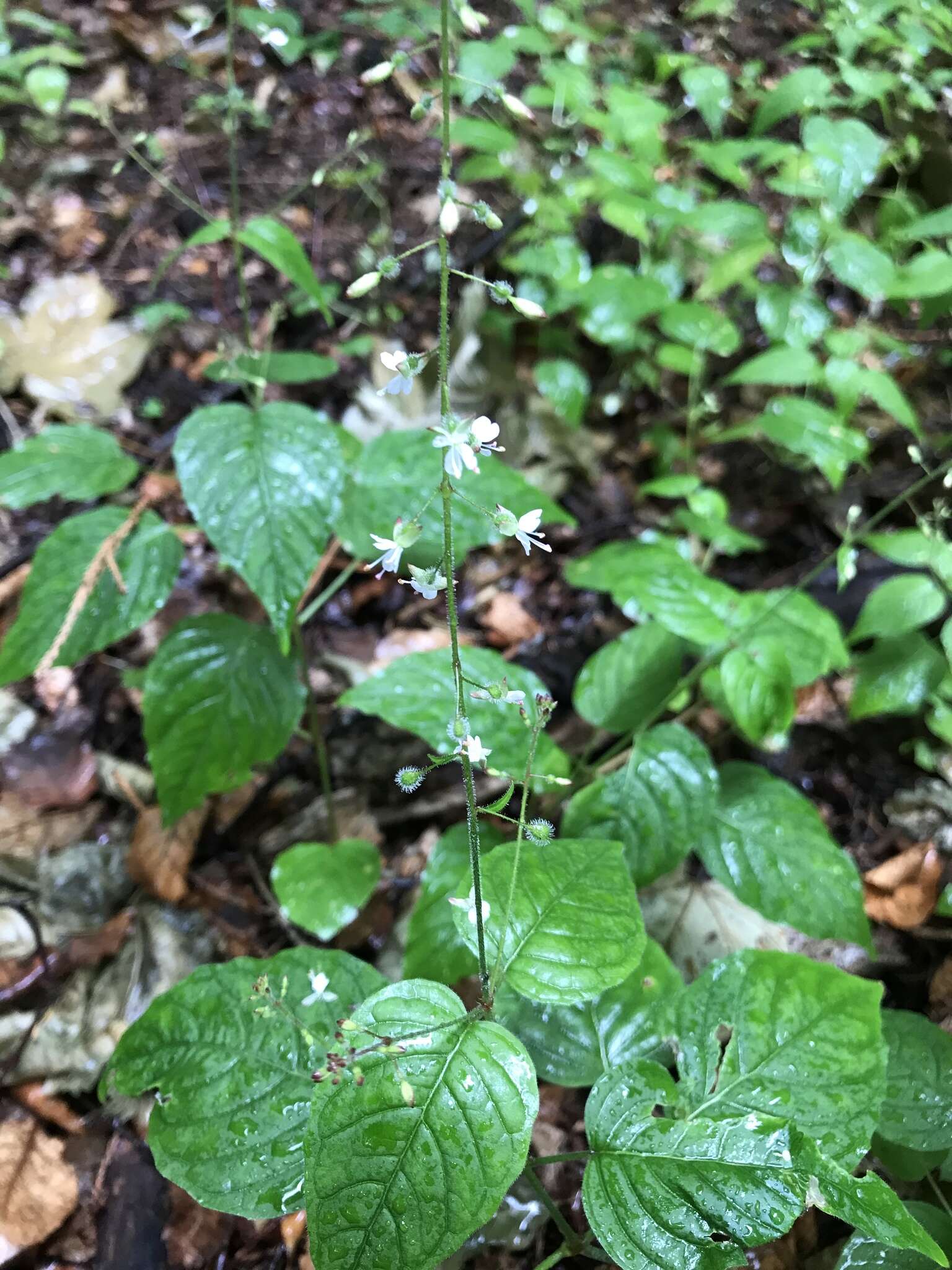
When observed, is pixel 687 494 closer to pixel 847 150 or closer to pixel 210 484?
pixel 847 150

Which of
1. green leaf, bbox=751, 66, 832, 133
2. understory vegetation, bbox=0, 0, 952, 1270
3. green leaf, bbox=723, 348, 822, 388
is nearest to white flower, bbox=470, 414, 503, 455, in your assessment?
understory vegetation, bbox=0, 0, 952, 1270

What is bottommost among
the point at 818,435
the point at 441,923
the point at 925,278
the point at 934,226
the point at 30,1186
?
the point at 30,1186

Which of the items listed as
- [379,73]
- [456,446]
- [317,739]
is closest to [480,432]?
[456,446]

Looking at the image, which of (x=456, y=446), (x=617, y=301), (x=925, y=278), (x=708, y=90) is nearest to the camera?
Result: (x=456, y=446)

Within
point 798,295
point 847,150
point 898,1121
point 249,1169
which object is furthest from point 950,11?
point 249,1169

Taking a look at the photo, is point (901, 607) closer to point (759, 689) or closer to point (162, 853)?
point (759, 689)

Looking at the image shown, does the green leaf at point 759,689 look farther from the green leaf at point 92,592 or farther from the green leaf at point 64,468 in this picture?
the green leaf at point 64,468

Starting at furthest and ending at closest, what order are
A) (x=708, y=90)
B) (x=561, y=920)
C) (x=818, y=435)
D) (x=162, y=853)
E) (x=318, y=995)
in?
(x=708, y=90)
(x=818, y=435)
(x=162, y=853)
(x=318, y=995)
(x=561, y=920)
